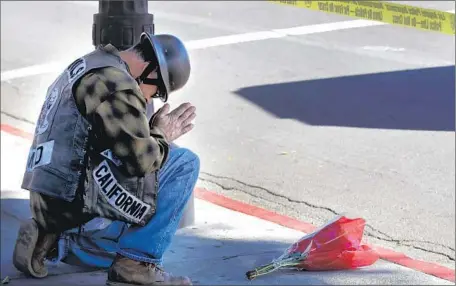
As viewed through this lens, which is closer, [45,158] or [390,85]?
[45,158]

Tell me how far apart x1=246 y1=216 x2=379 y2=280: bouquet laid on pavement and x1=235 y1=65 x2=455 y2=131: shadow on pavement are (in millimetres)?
3317

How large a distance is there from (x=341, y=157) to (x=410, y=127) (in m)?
0.98

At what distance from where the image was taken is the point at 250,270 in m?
4.49

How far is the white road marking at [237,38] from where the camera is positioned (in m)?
10.2

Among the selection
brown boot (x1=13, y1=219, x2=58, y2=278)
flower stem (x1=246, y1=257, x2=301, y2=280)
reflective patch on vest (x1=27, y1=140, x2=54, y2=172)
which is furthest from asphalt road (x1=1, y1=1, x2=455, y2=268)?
reflective patch on vest (x1=27, y1=140, x2=54, y2=172)

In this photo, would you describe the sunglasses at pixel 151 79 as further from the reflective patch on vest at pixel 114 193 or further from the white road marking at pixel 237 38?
the white road marking at pixel 237 38

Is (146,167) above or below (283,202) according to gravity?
above

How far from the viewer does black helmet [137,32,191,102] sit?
4.00m

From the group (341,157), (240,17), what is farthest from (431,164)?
(240,17)

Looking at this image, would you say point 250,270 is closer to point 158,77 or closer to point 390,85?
point 158,77

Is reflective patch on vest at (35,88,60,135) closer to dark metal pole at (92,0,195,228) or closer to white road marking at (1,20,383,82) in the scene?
dark metal pole at (92,0,195,228)

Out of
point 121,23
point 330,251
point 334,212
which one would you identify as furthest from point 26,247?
point 334,212

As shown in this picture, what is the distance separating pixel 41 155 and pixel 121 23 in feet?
3.26

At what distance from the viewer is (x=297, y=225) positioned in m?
5.69
